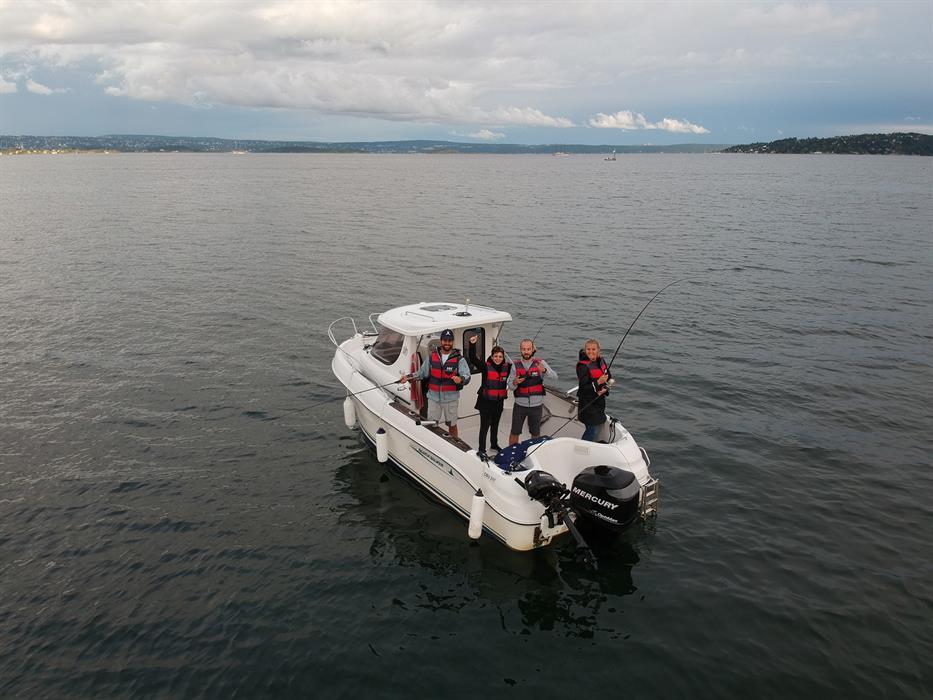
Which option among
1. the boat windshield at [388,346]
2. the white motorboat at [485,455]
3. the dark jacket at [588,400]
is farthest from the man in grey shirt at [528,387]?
the boat windshield at [388,346]

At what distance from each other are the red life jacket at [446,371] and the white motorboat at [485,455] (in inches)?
13.7

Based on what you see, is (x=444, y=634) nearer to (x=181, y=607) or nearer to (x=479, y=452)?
(x=479, y=452)

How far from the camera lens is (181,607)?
8906mm

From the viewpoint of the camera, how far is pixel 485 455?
32.3 feet

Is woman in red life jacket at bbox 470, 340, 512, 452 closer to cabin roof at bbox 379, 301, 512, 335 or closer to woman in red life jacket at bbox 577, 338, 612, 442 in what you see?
woman in red life jacket at bbox 577, 338, 612, 442

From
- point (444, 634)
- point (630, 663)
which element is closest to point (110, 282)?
point (444, 634)

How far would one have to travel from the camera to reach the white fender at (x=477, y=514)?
9.51 meters

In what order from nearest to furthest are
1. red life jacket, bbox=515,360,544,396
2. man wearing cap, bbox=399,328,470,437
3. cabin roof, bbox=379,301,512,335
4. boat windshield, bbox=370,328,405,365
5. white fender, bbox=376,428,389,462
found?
red life jacket, bbox=515,360,544,396 < man wearing cap, bbox=399,328,470,437 < cabin roof, bbox=379,301,512,335 < white fender, bbox=376,428,389,462 < boat windshield, bbox=370,328,405,365

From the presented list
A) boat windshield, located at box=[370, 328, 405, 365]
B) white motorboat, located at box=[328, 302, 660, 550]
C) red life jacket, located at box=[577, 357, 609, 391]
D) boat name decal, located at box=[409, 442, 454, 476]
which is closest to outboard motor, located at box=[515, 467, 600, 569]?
white motorboat, located at box=[328, 302, 660, 550]

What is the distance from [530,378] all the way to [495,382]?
1.99 ft

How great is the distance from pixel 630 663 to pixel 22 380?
1714cm

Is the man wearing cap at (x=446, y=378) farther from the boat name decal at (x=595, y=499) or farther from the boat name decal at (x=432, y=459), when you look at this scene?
the boat name decal at (x=595, y=499)

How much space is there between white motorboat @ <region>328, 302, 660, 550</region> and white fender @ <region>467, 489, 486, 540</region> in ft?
0.05

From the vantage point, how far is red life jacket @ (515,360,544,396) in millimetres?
10234
